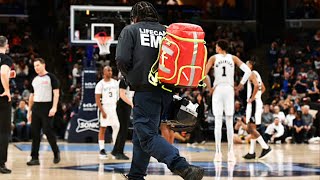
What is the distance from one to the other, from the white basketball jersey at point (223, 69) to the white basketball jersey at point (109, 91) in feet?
7.97

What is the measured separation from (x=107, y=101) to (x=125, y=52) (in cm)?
793

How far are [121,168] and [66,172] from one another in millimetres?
1081

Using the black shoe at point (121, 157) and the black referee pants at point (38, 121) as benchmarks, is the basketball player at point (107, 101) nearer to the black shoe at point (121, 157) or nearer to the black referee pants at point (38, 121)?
the black shoe at point (121, 157)

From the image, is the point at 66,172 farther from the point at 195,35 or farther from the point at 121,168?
the point at 195,35

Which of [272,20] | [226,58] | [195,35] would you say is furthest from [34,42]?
[195,35]

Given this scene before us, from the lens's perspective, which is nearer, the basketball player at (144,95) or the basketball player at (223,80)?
the basketball player at (144,95)

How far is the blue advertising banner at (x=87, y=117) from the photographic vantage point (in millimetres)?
20250

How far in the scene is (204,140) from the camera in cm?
2152

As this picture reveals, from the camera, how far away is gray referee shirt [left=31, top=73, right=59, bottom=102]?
43.9 ft

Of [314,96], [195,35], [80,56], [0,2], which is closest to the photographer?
[195,35]

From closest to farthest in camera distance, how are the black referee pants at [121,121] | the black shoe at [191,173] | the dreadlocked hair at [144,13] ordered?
the black shoe at [191,173]
the dreadlocked hair at [144,13]
the black referee pants at [121,121]

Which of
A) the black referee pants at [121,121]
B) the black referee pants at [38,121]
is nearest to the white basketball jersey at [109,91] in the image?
the black referee pants at [121,121]

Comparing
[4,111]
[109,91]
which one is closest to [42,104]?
[4,111]

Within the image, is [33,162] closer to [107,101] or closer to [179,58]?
[107,101]
